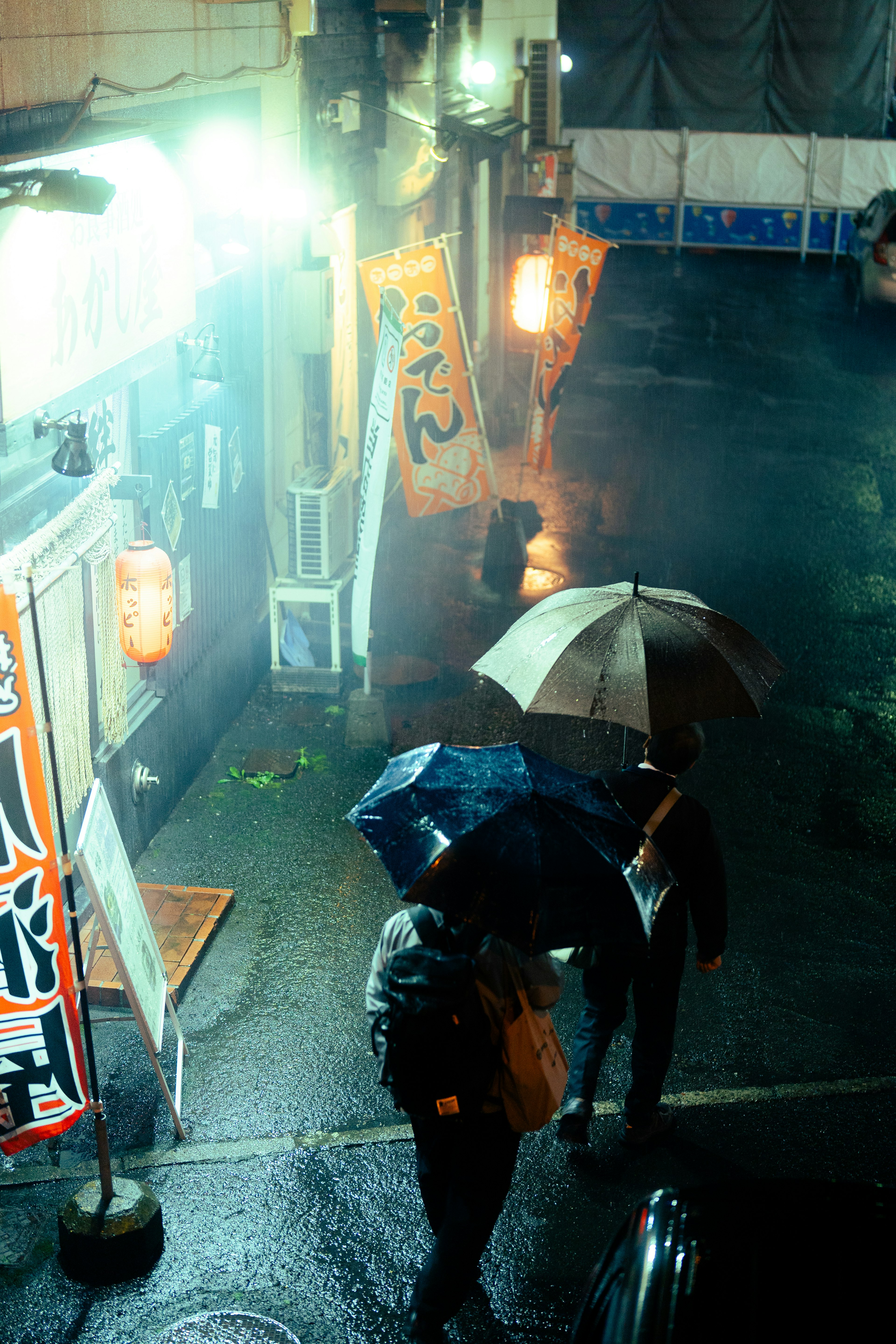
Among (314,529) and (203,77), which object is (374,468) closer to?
(314,529)

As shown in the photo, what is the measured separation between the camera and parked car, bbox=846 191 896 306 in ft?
84.9

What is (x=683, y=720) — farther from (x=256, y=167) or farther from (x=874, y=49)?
(x=874, y=49)

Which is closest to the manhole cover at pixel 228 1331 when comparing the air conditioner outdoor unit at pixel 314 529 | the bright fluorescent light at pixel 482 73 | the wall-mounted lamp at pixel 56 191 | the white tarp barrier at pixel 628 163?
the wall-mounted lamp at pixel 56 191

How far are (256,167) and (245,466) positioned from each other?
2.38 metres

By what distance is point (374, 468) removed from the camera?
10148mm

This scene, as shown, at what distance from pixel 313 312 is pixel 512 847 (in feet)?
27.6

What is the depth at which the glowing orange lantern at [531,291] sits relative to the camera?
607 inches

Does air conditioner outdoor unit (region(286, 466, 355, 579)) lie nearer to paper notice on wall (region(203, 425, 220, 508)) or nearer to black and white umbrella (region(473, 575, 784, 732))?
paper notice on wall (region(203, 425, 220, 508))

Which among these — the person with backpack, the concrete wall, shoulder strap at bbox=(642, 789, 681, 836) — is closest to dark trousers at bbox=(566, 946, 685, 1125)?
shoulder strap at bbox=(642, 789, 681, 836)

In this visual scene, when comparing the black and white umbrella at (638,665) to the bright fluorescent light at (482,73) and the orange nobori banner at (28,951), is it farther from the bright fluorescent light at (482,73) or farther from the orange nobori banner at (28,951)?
the bright fluorescent light at (482,73)

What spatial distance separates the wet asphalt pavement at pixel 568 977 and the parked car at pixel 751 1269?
176 centimetres

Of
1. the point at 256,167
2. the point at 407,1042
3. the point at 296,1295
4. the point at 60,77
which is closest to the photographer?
the point at 407,1042

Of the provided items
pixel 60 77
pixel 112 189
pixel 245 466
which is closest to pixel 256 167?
pixel 245 466

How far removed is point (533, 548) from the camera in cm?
1509
